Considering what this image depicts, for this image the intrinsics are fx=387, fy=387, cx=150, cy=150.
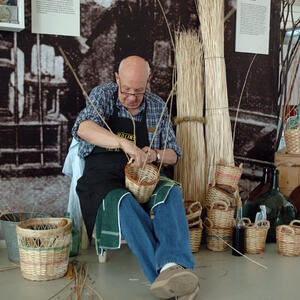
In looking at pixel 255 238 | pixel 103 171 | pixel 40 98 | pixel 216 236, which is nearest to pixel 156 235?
pixel 103 171

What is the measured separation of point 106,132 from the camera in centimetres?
249

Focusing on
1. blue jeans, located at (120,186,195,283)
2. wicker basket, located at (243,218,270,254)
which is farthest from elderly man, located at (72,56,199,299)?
wicker basket, located at (243,218,270,254)

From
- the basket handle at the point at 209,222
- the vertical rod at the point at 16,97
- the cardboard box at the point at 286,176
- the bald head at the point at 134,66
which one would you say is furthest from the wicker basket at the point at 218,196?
the vertical rod at the point at 16,97

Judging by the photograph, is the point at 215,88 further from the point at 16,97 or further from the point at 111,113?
the point at 16,97

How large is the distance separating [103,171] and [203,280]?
3.12 feet

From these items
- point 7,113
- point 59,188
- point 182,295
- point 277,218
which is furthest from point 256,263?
point 7,113

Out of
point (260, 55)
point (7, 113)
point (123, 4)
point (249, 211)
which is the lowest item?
point (249, 211)

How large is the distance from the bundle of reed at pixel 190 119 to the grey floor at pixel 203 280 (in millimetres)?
624

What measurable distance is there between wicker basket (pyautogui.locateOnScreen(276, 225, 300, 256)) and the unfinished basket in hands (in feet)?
1.98

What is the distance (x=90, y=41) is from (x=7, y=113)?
0.88 metres

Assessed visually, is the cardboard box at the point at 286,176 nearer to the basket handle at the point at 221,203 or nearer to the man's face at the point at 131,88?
the basket handle at the point at 221,203

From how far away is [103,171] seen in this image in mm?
2619

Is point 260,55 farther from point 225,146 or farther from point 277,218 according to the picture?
point 277,218

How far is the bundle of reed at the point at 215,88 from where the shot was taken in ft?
10.7
